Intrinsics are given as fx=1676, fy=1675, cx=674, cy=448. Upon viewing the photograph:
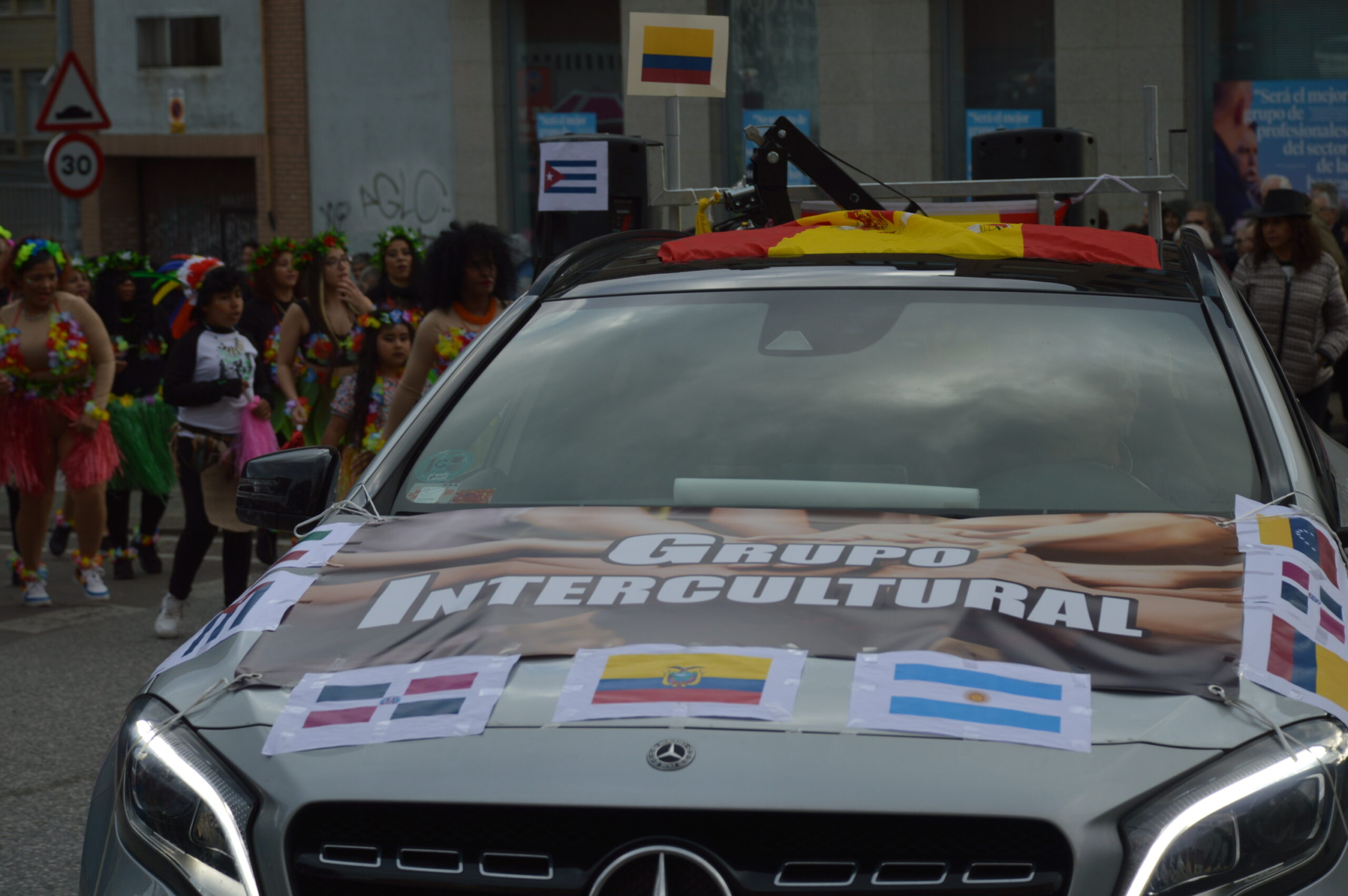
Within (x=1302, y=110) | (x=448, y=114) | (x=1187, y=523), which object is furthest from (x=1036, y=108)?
(x=1187, y=523)

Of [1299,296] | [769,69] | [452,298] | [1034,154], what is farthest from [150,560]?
[769,69]

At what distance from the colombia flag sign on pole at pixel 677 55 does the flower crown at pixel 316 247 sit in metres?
2.90

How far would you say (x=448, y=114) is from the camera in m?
21.8

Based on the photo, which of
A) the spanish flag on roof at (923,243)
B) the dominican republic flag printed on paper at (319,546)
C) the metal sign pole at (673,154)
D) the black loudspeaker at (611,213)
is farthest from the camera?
the black loudspeaker at (611,213)

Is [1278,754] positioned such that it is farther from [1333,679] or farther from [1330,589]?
[1330,589]

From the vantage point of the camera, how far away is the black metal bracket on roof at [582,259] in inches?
157

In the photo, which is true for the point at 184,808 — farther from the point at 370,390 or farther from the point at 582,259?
the point at 370,390

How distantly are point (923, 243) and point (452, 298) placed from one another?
12.9 feet

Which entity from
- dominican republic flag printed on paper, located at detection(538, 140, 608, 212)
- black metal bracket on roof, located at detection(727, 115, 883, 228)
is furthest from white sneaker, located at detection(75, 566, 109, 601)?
black metal bracket on roof, located at detection(727, 115, 883, 228)

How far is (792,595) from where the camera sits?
8.55 ft

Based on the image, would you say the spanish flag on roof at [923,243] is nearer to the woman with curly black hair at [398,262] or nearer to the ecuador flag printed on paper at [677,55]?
the ecuador flag printed on paper at [677,55]

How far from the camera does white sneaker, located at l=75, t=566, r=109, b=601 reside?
31.3 feet

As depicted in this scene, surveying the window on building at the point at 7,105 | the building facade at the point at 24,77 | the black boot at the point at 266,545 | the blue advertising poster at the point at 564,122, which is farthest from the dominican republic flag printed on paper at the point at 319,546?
the window on building at the point at 7,105

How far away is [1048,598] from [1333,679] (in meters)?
0.42
